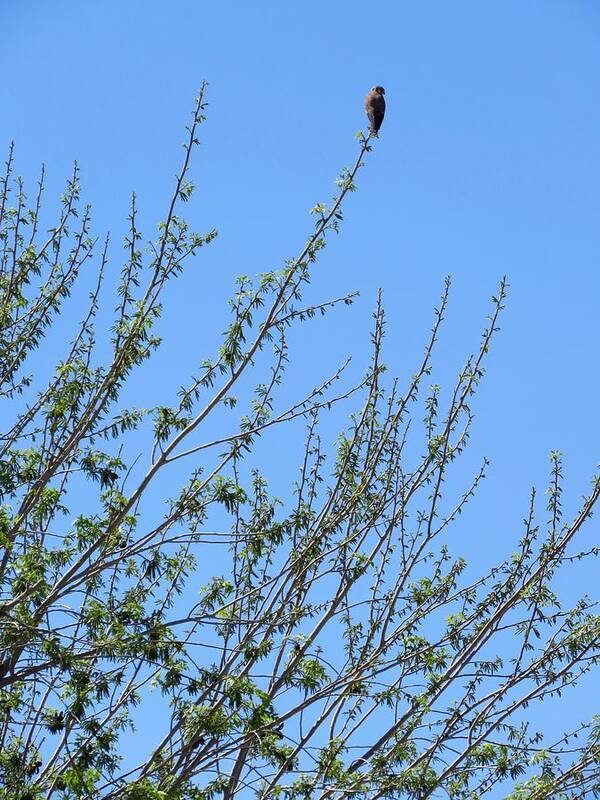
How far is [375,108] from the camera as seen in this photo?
31.6 ft

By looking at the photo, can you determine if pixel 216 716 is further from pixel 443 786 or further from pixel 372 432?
pixel 372 432

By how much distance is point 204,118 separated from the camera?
8.77m

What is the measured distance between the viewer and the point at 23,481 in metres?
8.50

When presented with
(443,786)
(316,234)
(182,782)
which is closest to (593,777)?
(443,786)

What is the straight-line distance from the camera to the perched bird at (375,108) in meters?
9.48

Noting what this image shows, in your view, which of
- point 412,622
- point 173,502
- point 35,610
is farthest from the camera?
point 412,622

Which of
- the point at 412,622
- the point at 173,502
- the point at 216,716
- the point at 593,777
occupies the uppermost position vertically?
the point at 173,502

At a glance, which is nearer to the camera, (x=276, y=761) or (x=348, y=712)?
(x=276, y=761)

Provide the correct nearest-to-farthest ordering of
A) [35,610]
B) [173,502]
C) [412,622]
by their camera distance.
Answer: [35,610]
[173,502]
[412,622]

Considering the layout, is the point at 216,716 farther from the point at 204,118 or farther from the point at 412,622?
the point at 204,118

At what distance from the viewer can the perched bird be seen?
31.1 ft

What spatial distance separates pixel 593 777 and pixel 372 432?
2753 mm

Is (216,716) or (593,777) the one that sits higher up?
(216,716)

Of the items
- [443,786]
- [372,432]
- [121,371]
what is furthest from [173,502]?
[443,786]
